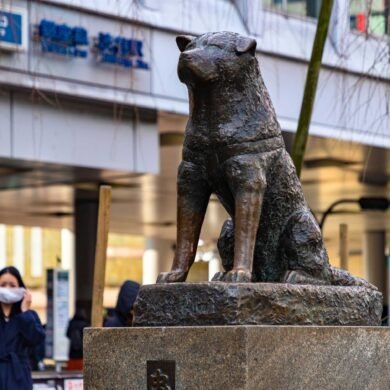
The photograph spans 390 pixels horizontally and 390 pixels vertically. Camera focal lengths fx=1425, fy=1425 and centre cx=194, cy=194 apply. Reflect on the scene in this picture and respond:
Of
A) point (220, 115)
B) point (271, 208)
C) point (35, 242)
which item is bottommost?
point (35, 242)

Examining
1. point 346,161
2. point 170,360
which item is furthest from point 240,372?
point 346,161

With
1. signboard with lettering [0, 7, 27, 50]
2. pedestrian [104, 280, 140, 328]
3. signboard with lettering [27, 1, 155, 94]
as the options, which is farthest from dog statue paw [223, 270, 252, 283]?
signboard with lettering [27, 1, 155, 94]

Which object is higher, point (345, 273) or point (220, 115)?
point (220, 115)

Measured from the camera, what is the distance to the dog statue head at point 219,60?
679 centimetres

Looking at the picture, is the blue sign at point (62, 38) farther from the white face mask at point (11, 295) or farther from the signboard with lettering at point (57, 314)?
the white face mask at point (11, 295)

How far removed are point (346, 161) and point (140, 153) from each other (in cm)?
601

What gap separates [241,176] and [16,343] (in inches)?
184

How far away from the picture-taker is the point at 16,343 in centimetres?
1103

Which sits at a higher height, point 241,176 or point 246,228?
point 241,176

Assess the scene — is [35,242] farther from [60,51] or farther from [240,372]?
[240,372]

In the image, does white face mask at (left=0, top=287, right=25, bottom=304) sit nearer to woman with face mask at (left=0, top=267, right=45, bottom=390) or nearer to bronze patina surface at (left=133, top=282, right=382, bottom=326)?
woman with face mask at (left=0, top=267, right=45, bottom=390)

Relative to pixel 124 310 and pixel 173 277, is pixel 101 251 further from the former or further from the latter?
pixel 173 277

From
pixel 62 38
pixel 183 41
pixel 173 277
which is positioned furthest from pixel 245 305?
pixel 62 38

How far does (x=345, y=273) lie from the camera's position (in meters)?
7.30
